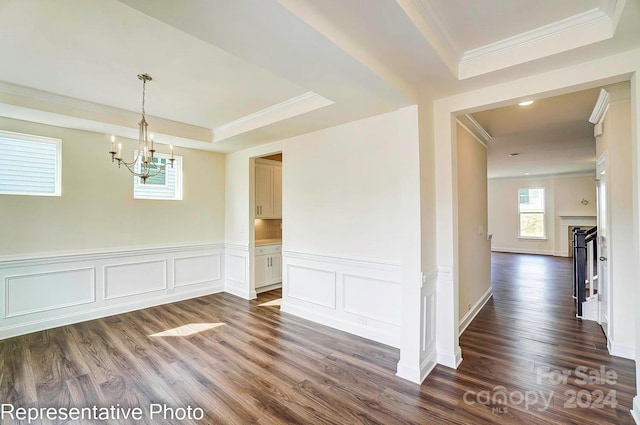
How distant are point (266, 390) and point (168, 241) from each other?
3250 millimetres

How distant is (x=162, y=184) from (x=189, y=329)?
2392 millimetres

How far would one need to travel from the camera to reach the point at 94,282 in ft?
13.0

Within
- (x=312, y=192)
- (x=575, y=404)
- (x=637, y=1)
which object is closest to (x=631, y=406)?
(x=575, y=404)

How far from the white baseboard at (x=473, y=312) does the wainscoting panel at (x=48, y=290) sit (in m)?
4.84

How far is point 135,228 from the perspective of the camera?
171 inches

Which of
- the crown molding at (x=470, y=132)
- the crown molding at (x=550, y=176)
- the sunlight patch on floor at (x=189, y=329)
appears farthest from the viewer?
the crown molding at (x=550, y=176)

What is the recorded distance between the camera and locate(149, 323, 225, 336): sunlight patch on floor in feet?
11.4

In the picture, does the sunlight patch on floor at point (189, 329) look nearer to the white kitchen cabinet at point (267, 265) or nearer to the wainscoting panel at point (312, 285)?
the wainscoting panel at point (312, 285)

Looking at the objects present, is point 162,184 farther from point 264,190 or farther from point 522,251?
point 522,251

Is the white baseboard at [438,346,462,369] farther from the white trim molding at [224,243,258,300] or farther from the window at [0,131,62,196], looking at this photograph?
the window at [0,131,62,196]

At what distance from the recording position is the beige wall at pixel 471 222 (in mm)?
3479

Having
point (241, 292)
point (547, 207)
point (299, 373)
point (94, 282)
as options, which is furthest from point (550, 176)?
point (94, 282)

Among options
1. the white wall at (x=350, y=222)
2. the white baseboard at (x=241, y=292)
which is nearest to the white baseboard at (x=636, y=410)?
the white wall at (x=350, y=222)

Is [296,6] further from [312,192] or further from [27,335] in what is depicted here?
[27,335]
